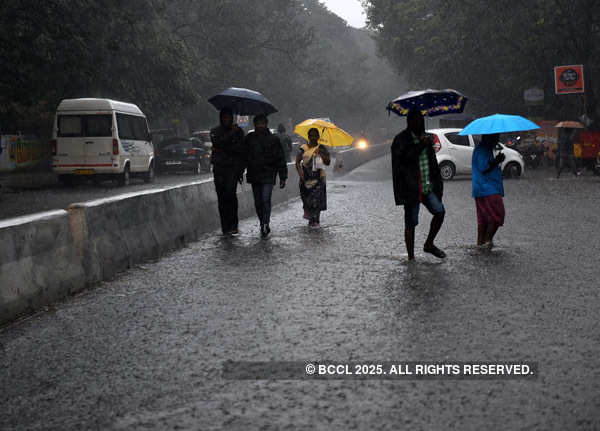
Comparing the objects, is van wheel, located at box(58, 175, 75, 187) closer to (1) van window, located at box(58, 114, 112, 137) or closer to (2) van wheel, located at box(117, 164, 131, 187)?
(2) van wheel, located at box(117, 164, 131, 187)

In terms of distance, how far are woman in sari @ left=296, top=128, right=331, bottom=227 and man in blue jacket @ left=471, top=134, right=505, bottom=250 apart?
11.3ft

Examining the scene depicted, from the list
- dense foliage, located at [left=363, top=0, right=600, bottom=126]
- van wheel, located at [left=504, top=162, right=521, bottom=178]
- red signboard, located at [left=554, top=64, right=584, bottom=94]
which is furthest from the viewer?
dense foliage, located at [left=363, top=0, right=600, bottom=126]

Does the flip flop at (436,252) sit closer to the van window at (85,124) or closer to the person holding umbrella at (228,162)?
the person holding umbrella at (228,162)

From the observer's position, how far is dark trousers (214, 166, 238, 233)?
1159 cm

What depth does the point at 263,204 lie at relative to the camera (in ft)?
38.6

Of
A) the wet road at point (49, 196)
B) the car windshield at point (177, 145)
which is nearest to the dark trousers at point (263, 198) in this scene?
the wet road at point (49, 196)

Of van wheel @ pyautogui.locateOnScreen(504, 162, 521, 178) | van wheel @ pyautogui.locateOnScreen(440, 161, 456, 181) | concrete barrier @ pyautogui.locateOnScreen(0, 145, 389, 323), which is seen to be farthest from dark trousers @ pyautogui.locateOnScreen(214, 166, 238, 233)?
van wheel @ pyautogui.locateOnScreen(504, 162, 521, 178)

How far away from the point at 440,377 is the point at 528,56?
108ft

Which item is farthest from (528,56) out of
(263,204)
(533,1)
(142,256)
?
(142,256)

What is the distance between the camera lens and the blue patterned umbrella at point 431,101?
15.9 metres

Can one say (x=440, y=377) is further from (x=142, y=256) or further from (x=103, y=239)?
(x=142, y=256)

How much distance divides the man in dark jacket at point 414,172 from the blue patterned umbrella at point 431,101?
6927mm

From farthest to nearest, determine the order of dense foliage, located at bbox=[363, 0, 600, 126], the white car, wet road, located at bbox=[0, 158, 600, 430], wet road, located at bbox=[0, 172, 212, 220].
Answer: dense foliage, located at bbox=[363, 0, 600, 126] → the white car → wet road, located at bbox=[0, 172, 212, 220] → wet road, located at bbox=[0, 158, 600, 430]

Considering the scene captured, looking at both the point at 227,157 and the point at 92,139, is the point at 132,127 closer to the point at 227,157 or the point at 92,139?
the point at 92,139
